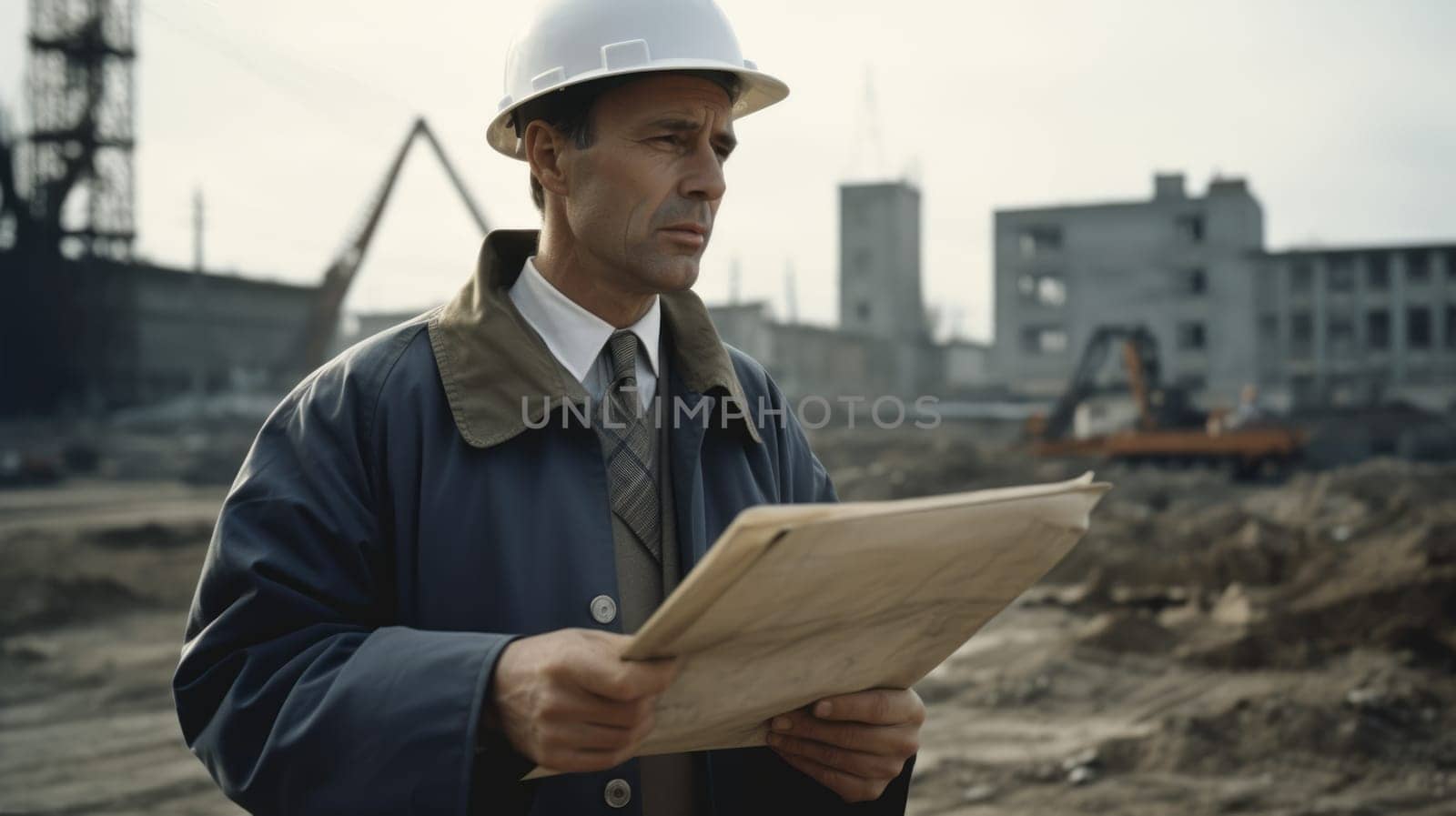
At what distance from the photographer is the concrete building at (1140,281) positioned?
136ft

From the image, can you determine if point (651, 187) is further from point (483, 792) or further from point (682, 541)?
point (483, 792)

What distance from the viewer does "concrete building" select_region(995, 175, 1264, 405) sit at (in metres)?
41.4

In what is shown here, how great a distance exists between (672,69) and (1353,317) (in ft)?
144

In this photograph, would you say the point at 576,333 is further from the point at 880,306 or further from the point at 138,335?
the point at 880,306

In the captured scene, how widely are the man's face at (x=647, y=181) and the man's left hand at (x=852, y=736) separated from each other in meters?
0.65

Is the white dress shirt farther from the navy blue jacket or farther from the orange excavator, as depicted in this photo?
the orange excavator

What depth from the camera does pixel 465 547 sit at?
1592 millimetres

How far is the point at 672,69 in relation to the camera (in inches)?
71.6

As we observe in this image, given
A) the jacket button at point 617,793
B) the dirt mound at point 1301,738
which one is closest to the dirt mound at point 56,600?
the dirt mound at point 1301,738

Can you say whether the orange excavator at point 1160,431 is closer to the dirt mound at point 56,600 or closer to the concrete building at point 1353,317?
the dirt mound at point 56,600

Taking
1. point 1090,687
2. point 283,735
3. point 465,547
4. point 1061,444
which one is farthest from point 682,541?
point 1061,444

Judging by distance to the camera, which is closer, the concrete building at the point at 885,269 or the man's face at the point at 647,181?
the man's face at the point at 647,181

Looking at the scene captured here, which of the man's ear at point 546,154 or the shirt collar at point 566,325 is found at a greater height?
the man's ear at point 546,154

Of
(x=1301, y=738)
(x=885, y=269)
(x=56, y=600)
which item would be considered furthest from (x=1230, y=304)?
(x=1301, y=738)
